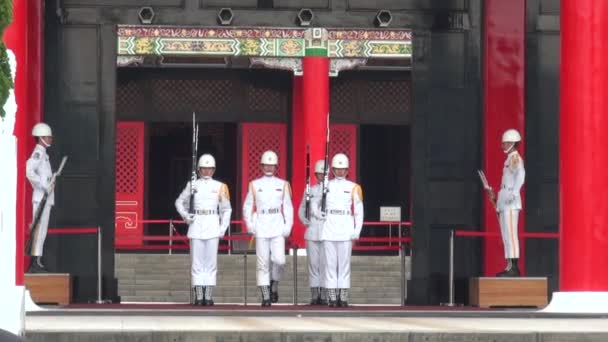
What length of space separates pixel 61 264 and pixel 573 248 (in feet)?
20.1

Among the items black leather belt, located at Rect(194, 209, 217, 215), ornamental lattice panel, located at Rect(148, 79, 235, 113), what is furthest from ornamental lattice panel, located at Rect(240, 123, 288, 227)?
black leather belt, located at Rect(194, 209, 217, 215)

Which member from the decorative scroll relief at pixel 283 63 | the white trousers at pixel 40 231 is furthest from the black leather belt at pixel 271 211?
the decorative scroll relief at pixel 283 63

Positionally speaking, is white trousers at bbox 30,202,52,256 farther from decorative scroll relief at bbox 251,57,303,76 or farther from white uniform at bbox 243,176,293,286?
decorative scroll relief at bbox 251,57,303,76

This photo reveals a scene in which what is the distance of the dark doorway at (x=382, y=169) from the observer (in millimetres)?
39625

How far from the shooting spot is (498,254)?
2636 cm

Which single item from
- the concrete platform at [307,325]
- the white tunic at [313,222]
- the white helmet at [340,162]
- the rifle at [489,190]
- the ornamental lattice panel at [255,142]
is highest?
the ornamental lattice panel at [255,142]

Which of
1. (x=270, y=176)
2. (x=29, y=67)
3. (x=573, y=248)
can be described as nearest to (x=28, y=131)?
(x=29, y=67)

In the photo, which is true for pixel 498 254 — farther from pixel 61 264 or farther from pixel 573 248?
pixel 61 264

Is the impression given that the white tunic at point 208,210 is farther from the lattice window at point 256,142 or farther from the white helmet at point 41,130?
the lattice window at point 256,142

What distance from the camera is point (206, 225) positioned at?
25.4 m

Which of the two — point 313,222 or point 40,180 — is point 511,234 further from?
point 40,180

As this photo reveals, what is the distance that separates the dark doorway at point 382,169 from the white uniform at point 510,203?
46.2 feet

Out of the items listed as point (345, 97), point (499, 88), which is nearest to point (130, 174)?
point (345, 97)

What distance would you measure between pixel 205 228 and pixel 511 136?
354 centimetres
